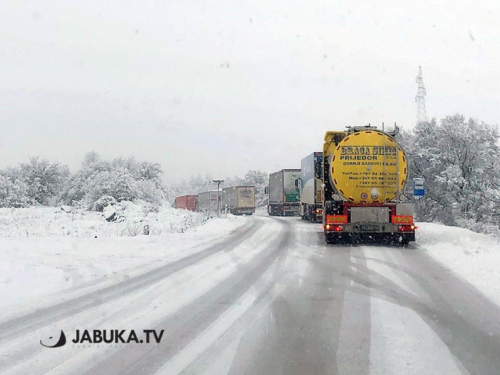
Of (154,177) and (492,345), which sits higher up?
(154,177)

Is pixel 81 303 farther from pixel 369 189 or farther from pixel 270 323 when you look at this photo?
pixel 369 189

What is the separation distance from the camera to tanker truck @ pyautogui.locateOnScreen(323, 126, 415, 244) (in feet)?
45.2

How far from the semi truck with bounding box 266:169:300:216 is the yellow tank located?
22992 millimetres

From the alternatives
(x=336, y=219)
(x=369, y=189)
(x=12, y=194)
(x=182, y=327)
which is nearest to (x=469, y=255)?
(x=369, y=189)

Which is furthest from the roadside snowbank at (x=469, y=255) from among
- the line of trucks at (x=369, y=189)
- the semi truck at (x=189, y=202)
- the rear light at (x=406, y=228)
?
the semi truck at (x=189, y=202)

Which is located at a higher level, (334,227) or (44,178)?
(44,178)

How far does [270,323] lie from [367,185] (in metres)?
9.32

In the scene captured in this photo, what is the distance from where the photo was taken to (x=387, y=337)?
493 centimetres

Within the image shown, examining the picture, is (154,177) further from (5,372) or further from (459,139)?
(5,372)

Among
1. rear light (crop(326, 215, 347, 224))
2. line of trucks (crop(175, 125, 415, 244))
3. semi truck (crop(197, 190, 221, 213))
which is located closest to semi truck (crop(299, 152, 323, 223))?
line of trucks (crop(175, 125, 415, 244))

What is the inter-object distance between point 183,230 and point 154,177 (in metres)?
58.9

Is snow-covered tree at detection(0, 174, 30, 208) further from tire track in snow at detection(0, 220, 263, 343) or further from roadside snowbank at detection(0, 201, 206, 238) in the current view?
tire track in snow at detection(0, 220, 263, 343)

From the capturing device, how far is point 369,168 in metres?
14.0

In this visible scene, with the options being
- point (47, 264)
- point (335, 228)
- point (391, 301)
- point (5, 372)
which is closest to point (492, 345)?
point (391, 301)
